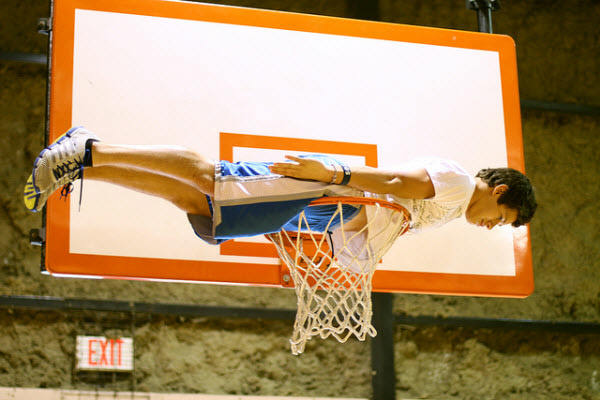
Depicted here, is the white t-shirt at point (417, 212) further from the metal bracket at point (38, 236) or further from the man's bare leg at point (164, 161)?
the metal bracket at point (38, 236)

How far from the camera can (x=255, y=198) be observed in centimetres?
297

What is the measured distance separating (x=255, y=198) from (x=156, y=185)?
443 millimetres

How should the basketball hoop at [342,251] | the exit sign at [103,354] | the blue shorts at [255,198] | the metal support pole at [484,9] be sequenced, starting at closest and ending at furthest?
the blue shorts at [255,198]
the basketball hoop at [342,251]
the metal support pole at [484,9]
the exit sign at [103,354]

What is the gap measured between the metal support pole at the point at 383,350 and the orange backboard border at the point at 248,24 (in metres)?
1.69

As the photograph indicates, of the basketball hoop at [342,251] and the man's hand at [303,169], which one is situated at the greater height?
the man's hand at [303,169]

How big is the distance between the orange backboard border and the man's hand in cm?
70

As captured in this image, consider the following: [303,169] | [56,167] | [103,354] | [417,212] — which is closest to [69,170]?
[56,167]

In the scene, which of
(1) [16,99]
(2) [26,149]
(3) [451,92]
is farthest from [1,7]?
(3) [451,92]

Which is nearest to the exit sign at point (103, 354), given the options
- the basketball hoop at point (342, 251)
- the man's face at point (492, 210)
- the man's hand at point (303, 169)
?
the basketball hoop at point (342, 251)

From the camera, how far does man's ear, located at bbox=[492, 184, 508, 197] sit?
3.43 m

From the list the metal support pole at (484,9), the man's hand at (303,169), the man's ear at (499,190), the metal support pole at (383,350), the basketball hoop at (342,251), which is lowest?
the metal support pole at (383,350)

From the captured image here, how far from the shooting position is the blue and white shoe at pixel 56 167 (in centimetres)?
280

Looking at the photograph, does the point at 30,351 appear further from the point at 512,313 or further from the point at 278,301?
the point at 512,313

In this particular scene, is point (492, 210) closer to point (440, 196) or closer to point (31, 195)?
point (440, 196)
